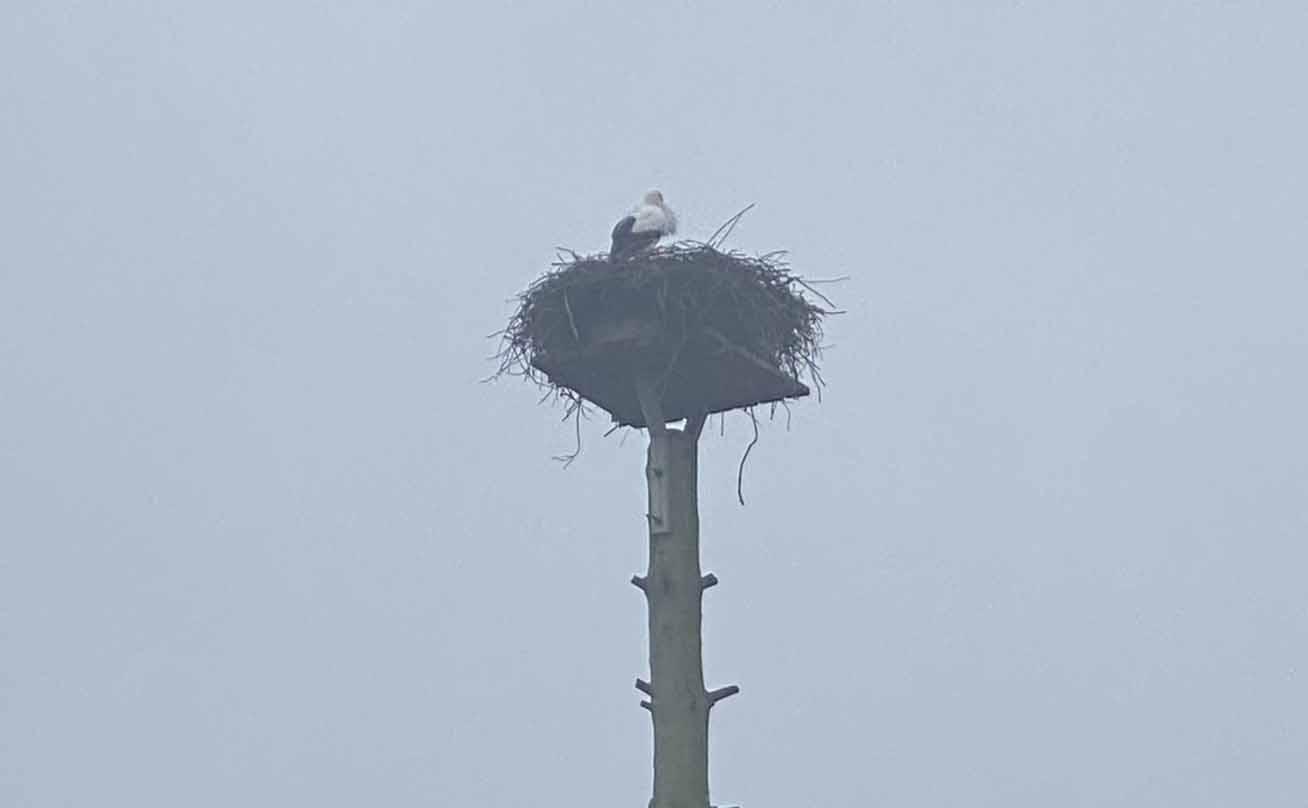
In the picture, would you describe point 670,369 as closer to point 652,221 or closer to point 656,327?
point 656,327

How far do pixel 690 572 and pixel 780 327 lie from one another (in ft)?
5.39

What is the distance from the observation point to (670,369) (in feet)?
22.1

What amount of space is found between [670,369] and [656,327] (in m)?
0.16

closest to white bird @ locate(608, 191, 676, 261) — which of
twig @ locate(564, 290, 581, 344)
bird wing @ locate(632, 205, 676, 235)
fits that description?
bird wing @ locate(632, 205, 676, 235)

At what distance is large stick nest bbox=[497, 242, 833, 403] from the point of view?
22.5 feet

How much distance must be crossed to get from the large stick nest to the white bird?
600 mm

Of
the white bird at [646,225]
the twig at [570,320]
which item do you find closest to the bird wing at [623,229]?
the white bird at [646,225]

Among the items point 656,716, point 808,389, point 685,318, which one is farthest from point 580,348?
point 656,716

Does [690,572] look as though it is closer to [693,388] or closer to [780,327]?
[693,388]

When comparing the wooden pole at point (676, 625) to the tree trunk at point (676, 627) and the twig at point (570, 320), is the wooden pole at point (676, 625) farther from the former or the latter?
the twig at point (570, 320)

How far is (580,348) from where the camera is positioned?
6.85 metres

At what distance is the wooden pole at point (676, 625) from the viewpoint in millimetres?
6039

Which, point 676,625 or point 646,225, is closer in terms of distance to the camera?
point 676,625

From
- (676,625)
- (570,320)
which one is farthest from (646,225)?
(676,625)
